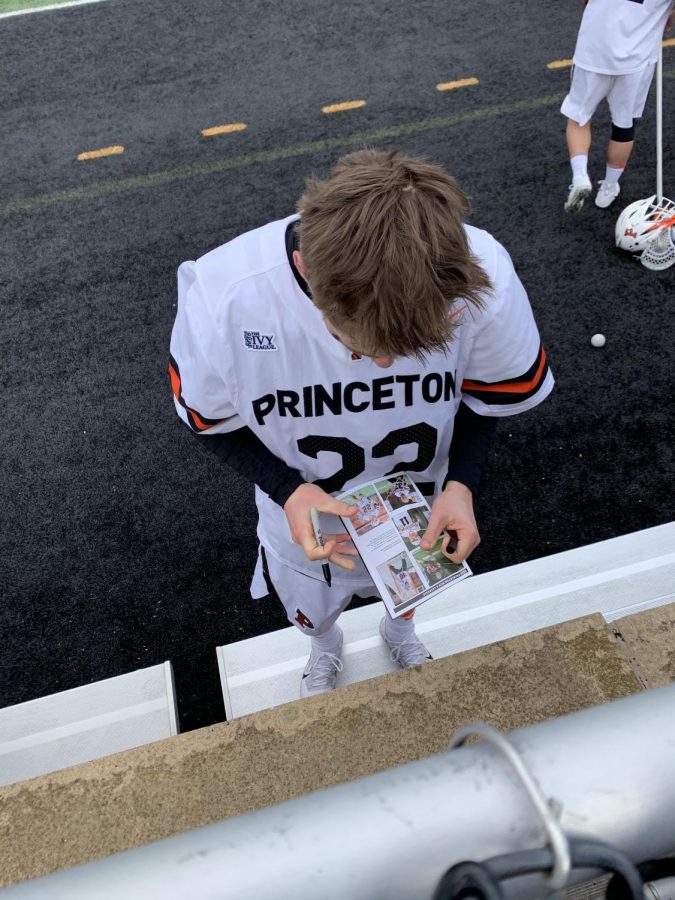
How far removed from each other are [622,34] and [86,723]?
314cm

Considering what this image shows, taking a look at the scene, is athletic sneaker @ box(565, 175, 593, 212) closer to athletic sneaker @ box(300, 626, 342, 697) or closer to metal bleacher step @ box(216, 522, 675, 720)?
metal bleacher step @ box(216, 522, 675, 720)

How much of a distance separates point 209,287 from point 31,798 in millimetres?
1021

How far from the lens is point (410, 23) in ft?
14.6

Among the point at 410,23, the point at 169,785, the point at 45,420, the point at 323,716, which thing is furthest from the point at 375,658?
the point at 410,23

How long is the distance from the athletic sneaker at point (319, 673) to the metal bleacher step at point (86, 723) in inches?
14.7

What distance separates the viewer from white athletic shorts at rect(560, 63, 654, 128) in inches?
121

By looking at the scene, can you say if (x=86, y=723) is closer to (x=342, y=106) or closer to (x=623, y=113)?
(x=623, y=113)

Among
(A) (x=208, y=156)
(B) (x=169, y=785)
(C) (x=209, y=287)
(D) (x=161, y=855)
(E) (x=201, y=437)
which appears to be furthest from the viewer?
(A) (x=208, y=156)

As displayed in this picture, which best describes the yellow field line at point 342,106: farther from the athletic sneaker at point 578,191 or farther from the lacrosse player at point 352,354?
the lacrosse player at point 352,354

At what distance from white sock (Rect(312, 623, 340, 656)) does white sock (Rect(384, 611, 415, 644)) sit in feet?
0.46

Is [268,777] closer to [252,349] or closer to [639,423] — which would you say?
[252,349]

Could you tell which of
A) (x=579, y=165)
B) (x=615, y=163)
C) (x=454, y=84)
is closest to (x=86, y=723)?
(x=579, y=165)

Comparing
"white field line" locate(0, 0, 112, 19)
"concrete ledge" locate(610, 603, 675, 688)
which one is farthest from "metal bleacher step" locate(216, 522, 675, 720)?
"white field line" locate(0, 0, 112, 19)

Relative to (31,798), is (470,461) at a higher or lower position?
higher
